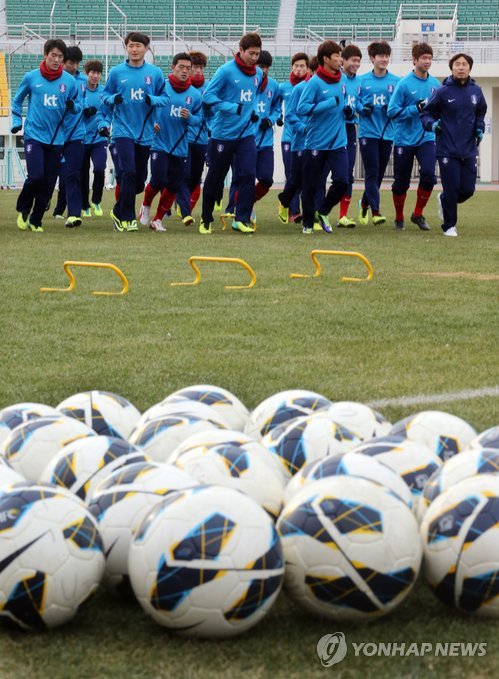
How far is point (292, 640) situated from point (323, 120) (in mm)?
12624

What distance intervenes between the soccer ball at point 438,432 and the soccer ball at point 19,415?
1361 millimetres

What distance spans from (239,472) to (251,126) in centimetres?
1176

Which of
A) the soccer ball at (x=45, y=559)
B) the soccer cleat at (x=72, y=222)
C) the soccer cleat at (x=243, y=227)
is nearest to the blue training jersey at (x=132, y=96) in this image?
the soccer cleat at (x=72, y=222)

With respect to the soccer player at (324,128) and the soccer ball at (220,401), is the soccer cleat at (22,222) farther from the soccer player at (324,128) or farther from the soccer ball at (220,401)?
the soccer ball at (220,401)

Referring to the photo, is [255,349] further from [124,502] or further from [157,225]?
[157,225]

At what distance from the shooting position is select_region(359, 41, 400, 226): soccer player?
53.0 feet

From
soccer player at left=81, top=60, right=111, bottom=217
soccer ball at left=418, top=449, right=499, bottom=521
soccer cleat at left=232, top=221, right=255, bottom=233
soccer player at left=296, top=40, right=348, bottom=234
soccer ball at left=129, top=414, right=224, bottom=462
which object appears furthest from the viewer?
soccer player at left=81, top=60, right=111, bottom=217

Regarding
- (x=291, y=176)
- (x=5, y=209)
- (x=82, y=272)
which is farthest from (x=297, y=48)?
(x=82, y=272)

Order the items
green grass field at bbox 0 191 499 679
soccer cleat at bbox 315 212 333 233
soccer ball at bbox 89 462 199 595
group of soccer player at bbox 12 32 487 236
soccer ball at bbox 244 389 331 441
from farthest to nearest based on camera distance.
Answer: soccer cleat at bbox 315 212 333 233 < group of soccer player at bbox 12 32 487 236 < soccer ball at bbox 244 389 331 441 < soccer ball at bbox 89 462 199 595 < green grass field at bbox 0 191 499 679

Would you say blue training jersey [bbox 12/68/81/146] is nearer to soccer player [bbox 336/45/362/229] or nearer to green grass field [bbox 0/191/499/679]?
green grass field [bbox 0/191/499/679]

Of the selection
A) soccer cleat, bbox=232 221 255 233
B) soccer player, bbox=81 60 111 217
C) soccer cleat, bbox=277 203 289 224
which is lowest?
soccer cleat, bbox=277 203 289 224

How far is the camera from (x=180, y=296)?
8883 millimetres

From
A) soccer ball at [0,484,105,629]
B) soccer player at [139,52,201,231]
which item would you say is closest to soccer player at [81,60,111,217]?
soccer player at [139,52,201,231]

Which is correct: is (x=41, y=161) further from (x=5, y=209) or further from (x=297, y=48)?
(x=297, y=48)
